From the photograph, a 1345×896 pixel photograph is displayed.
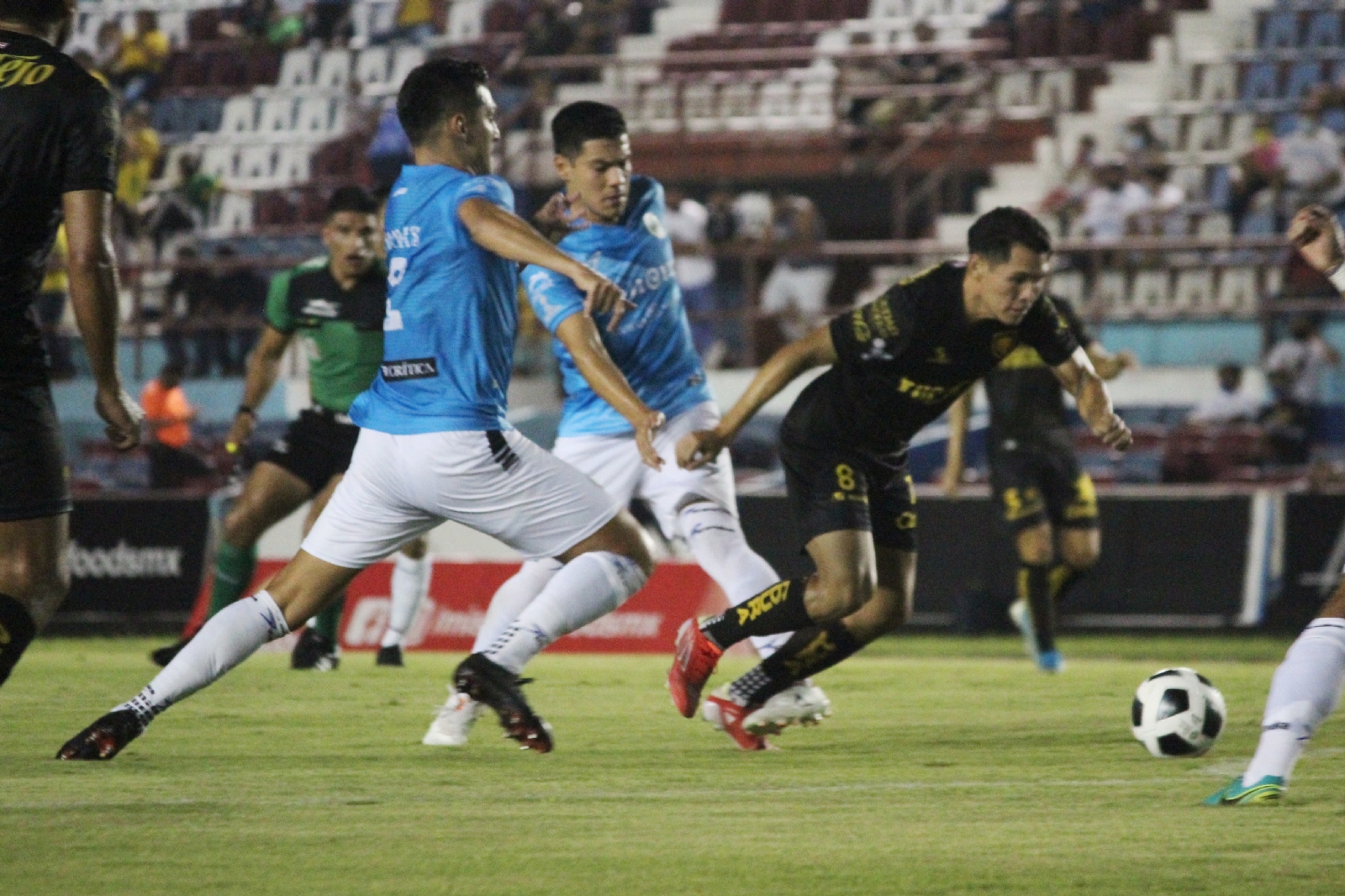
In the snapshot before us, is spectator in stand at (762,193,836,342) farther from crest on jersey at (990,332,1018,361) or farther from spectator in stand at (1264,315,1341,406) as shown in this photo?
crest on jersey at (990,332,1018,361)

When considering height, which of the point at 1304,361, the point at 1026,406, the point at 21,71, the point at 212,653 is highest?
the point at 21,71

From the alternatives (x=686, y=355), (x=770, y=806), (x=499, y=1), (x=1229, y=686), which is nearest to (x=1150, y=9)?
(x=499, y=1)

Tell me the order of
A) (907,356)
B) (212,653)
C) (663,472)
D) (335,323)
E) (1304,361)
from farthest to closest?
1. (1304,361)
2. (335,323)
3. (663,472)
4. (907,356)
5. (212,653)

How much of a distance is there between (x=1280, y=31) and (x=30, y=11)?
19329mm

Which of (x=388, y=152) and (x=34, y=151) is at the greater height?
(x=34, y=151)

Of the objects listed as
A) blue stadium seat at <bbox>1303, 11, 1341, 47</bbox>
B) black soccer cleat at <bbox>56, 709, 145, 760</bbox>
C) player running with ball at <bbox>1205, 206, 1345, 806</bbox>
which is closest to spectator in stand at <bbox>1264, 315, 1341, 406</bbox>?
blue stadium seat at <bbox>1303, 11, 1341, 47</bbox>

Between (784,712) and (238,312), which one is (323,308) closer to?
(784,712)

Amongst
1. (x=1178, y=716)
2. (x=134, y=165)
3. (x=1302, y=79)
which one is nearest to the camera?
(x=1178, y=716)

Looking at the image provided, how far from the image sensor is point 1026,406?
12.5m

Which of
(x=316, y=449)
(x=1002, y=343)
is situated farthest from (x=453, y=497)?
(x=316, y=449)

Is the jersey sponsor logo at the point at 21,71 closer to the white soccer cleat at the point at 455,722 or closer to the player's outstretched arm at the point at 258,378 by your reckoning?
the white soccer cleat at the point at 455,722

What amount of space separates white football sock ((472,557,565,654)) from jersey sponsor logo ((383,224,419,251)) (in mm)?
1973

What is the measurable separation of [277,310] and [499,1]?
1617cm

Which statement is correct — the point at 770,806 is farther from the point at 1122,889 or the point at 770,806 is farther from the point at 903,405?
the point at 903,405
